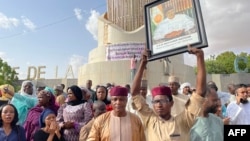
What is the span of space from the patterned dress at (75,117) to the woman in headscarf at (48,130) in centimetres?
15

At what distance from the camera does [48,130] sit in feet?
10.9

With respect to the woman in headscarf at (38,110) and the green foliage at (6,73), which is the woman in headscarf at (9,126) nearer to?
the woman in headscarf at (38,110)

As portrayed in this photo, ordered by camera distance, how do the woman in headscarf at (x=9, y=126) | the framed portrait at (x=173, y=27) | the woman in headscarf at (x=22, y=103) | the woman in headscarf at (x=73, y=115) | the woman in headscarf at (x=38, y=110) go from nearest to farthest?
the framed portrait at (x=173, y=27), the woman in headscarf at (x=9, y=126), the woman in headscarf at (x=73, y=115), the woman in headscarf at (x=38, y=110), the woman in headscarf at (x=22, y=103)

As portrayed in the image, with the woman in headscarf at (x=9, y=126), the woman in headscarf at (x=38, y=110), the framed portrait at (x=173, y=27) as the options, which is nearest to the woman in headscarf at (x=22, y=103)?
the woman in headscarf at (x=38, y=110)

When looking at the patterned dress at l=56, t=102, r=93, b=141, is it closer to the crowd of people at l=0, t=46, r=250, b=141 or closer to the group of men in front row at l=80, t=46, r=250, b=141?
the crowd of people at l=0, t=46, r=250, b=141

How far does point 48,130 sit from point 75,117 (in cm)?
44

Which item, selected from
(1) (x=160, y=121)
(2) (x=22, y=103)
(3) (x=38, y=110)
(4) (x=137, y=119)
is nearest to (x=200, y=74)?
(1) (x=160, y=121)

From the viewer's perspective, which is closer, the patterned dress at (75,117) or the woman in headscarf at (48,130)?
the woman in headscarf at (48,130)

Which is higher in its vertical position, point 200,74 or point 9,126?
point 200,74

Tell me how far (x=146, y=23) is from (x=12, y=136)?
201 centimetres

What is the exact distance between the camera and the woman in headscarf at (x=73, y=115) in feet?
11.7

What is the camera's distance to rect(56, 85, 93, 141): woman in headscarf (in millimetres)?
3564

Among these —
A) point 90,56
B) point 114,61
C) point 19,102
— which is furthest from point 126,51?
point 19,102

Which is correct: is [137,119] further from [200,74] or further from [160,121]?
[200,74]
